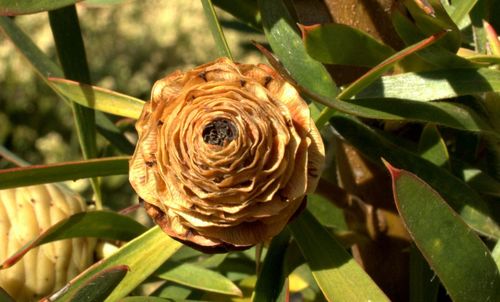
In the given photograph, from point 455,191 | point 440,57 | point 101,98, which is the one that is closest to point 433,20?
point 440,57

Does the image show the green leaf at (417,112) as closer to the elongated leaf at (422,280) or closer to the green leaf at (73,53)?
the elongated leaf at (422,280)

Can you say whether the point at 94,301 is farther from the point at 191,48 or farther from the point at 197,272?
the point at 191,48

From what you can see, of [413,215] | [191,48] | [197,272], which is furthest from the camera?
[191,48]

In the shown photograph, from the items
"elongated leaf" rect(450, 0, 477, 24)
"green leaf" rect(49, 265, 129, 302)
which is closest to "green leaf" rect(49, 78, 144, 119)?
"green leaf" rect(49, 265, 129, 302)

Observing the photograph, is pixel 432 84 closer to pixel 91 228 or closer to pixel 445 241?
pixel 445 241

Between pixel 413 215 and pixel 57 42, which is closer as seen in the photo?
pixel 413 215

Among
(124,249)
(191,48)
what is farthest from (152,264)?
(191,48)

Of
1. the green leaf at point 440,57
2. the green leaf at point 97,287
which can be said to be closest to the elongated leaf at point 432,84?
the green leaf at point 440,57
